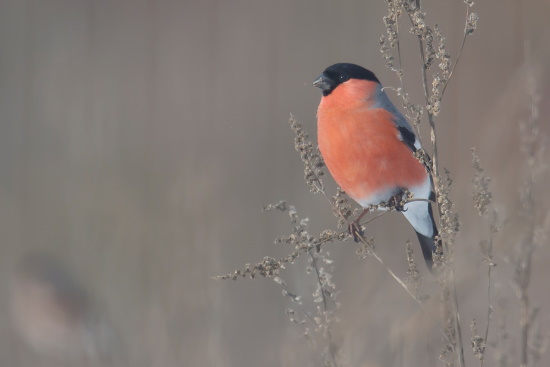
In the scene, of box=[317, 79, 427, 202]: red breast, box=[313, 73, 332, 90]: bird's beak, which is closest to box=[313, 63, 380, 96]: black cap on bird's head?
box=[313, 73, 332, 90]: bird's beak

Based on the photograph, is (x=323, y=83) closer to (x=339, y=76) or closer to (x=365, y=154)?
(x=339, y=76)

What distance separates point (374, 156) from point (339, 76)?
0.81ft

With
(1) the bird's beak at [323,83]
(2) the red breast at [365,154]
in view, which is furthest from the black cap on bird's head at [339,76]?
(2) the red breast at [365,154]

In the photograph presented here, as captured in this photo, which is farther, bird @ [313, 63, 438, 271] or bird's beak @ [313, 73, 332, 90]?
bird's beak @ [313, 73, 332, 90]

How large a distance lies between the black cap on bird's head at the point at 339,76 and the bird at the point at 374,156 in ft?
0.14

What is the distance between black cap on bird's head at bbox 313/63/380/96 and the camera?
1.56m

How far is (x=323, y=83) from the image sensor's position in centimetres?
155

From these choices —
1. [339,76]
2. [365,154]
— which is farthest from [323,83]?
[365,154]

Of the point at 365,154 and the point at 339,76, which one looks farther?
the point at 339,76

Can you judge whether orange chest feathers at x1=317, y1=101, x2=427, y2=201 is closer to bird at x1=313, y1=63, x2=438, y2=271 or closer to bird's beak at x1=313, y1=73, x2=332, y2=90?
bird at x1=313, y1=63, x2=438, y2=271

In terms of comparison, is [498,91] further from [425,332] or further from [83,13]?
[425,332]

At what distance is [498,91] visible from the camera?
9.15ft

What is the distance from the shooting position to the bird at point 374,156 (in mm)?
1390

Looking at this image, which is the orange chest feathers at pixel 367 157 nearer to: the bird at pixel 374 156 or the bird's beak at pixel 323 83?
the bird at pixel 374 156
